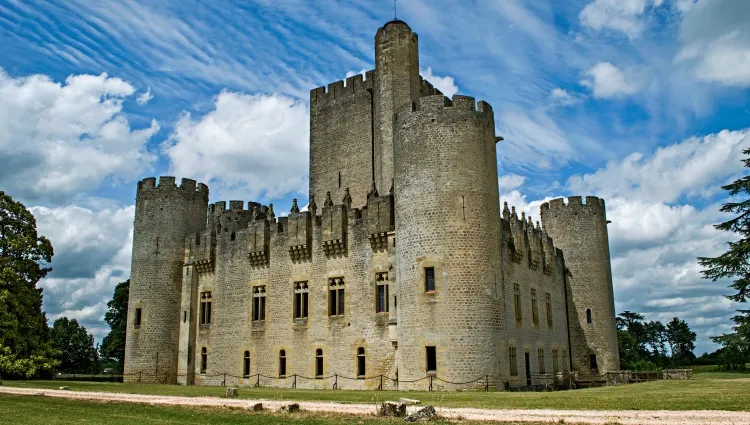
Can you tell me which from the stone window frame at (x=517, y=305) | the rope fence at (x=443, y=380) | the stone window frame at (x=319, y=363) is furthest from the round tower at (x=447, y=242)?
the stone window frame at (x=319, y=363)

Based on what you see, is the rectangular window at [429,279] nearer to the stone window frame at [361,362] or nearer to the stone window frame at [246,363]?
the stone window frame at [361,362]

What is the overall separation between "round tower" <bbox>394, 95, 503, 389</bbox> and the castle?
60 mm

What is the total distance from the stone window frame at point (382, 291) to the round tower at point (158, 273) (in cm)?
1478

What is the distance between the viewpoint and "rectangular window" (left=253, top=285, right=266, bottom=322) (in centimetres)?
3647

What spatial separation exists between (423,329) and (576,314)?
1787cm

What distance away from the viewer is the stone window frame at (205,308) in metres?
39.4

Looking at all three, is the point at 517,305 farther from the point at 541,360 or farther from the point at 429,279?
the point at 429,279

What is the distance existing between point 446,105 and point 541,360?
14.4 metres

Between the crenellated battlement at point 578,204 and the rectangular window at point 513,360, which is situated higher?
the crenellated battlement at point 578,204

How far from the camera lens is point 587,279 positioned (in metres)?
42.4

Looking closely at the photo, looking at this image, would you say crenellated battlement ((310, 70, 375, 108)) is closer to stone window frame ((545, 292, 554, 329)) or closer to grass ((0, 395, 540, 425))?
stone window frame ((545, 292, 554, 329))

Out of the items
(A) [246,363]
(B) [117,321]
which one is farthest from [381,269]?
(B) [117,321]

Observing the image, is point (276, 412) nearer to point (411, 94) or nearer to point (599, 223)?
point (411, 94)

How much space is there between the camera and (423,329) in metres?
27.8
